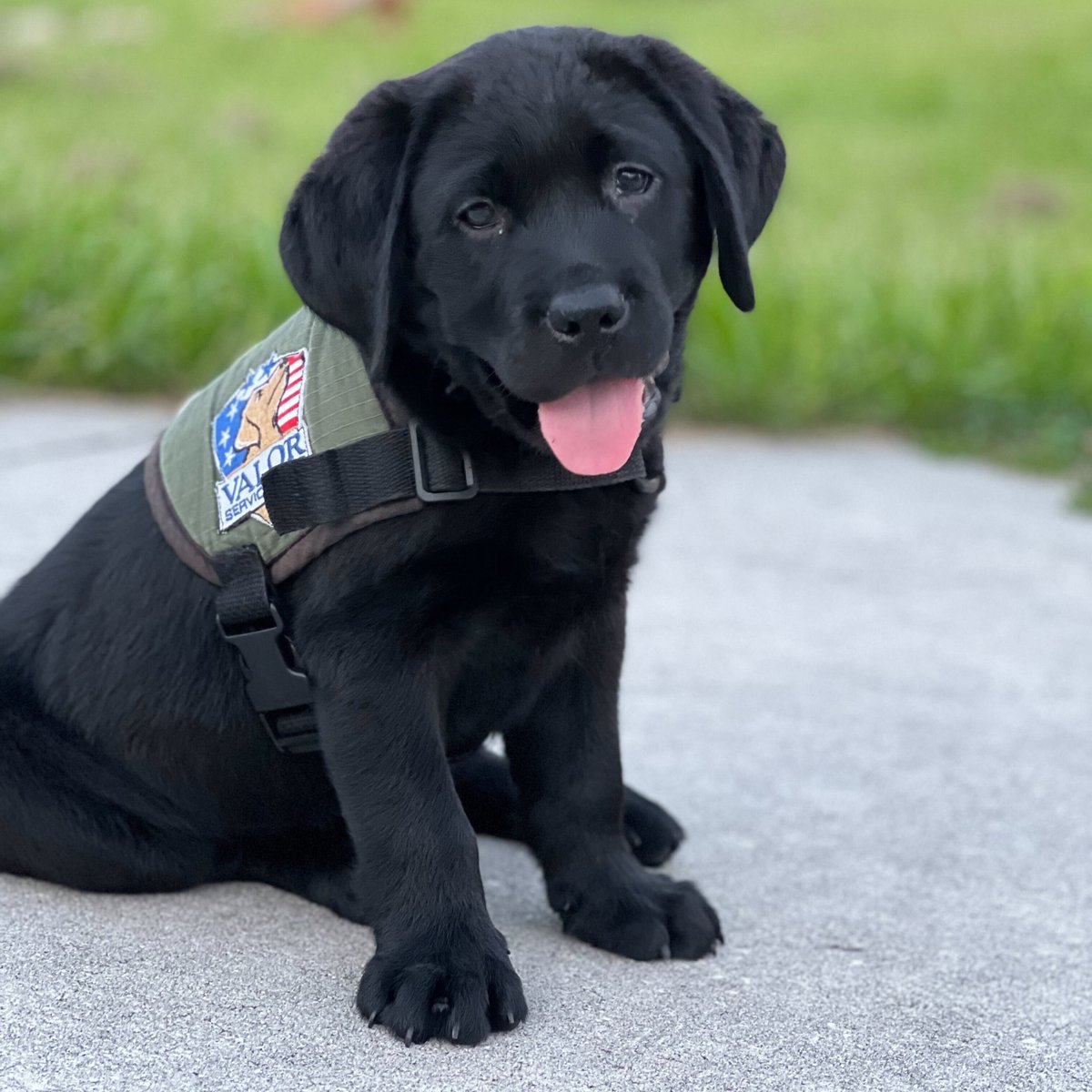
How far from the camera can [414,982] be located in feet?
7.32

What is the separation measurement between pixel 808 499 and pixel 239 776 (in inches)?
131

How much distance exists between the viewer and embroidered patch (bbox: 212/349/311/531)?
2.44 meters

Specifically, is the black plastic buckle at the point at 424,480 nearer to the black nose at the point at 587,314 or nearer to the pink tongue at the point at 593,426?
the pink tongue at the point at 593,426

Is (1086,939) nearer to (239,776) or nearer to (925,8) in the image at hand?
(239,776)

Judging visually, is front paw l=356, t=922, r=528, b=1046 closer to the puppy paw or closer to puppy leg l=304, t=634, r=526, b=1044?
puppy leg l=304, t=634, r=526, b=1044

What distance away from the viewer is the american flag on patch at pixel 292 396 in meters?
2.45

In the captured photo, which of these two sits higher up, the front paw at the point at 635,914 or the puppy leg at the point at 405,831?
the puppy leg at the point at 405,831

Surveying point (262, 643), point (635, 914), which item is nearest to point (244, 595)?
point (262, 643)

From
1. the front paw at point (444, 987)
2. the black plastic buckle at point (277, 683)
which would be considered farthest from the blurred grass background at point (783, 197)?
the front paw at point (444, 987)

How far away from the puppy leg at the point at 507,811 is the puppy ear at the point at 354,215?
98cm

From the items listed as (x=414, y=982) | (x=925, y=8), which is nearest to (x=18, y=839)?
(x=414, y=982)

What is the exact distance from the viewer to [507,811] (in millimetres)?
3014

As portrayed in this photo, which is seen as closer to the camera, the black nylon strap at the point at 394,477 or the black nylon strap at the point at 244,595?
the black nylon strap at the point at 394,477

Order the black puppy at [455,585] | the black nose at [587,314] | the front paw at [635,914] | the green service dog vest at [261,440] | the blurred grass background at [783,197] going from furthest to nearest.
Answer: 1. the blurred grass background at [783,197]
2. the front paw at [635,914]
3. the green service dog vest at [261,440]
4. the black puppy at [455,585]
5. the black nose at [587,314]
